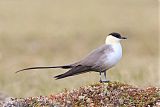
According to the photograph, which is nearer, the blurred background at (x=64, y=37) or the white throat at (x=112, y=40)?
the white throat at (x=112, y=40)

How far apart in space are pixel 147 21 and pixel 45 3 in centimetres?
970

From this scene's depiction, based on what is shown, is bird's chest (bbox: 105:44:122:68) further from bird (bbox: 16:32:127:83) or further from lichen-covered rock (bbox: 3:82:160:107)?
lichen-covered rock (bbox: 3:82:160:107)

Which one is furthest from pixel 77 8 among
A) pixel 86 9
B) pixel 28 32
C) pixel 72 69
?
pixel 72 69

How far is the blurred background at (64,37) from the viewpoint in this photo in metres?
14.7

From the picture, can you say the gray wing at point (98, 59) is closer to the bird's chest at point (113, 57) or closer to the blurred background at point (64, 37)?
the bird's chest at point (113, 57)

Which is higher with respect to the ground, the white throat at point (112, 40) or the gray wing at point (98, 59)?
the white throat at point (112, 40)

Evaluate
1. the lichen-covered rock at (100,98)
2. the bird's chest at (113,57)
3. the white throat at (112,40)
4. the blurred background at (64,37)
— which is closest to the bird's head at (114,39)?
the white throat at (112,40)

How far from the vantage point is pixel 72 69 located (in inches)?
338

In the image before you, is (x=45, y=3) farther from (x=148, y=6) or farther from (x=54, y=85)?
(x=54, y=85)

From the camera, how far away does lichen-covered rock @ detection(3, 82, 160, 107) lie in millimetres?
7699

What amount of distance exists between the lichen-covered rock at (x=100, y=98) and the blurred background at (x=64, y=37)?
3.79 metres

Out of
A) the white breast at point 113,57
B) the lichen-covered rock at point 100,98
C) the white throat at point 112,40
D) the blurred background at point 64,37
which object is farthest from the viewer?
the blurred background at point 64,37

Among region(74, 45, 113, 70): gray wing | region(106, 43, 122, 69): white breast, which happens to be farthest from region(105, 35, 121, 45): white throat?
region(106, 43, 122, 69): white breast

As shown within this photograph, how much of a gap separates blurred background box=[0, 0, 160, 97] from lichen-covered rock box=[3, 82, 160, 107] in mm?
3794
